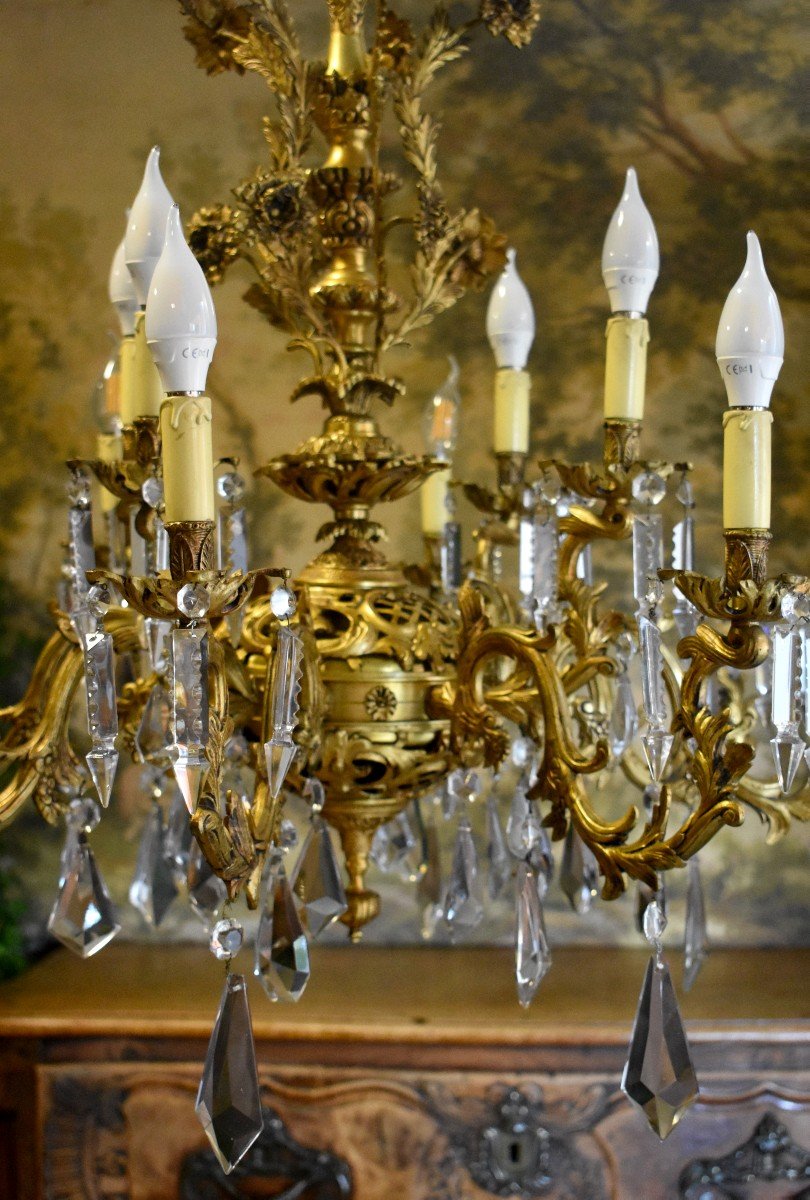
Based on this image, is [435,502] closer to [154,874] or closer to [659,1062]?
[154,874]

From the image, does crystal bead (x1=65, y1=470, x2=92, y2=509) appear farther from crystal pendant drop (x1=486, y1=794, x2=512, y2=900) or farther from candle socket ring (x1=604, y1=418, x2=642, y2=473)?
crystal pendant drop (x1=486, y1=794, x2=512, y2=900)

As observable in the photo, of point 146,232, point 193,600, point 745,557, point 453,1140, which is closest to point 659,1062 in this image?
point 745,557

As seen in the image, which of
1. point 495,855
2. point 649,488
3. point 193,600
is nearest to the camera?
point 193,600

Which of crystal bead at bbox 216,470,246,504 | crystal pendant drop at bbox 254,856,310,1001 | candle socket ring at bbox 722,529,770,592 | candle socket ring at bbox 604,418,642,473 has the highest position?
candle socket ring at bbox 604,418,642,473

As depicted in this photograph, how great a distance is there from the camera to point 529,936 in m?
0.98

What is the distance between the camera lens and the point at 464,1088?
1805mm

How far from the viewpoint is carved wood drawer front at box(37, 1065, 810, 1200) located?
→ 179cm

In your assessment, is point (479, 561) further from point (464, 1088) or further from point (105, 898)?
point (464, 1088)

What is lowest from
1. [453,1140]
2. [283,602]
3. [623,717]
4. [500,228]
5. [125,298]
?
[453,1140]

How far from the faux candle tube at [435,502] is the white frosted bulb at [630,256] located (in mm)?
410

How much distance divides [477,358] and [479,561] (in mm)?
1081

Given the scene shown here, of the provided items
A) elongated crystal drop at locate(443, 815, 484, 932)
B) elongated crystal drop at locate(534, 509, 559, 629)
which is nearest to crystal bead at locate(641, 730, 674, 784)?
elongated crystal drop at locate(534, 509, 559, 629)

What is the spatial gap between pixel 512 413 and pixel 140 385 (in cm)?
39

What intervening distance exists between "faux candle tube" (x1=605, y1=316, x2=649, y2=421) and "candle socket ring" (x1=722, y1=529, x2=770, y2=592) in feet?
0.67
